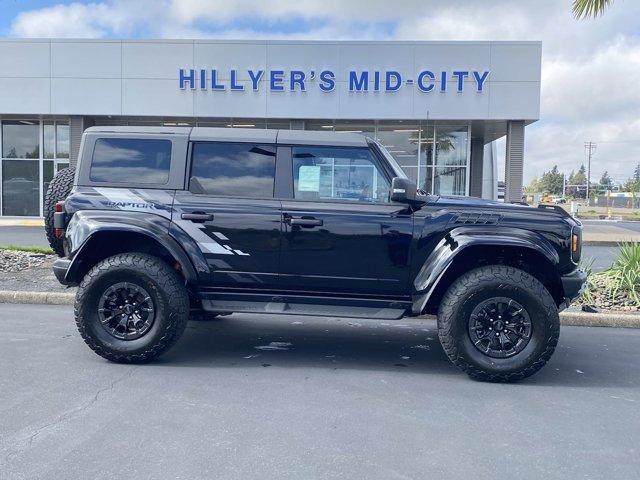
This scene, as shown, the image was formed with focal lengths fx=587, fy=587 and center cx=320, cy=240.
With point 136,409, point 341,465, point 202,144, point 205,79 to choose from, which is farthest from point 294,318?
point 205,79

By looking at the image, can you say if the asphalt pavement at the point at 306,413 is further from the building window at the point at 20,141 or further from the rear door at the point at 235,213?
the building window at the point at 20,141

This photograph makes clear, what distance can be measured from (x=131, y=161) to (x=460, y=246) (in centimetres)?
309

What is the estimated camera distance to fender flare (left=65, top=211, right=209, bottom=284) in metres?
5.19

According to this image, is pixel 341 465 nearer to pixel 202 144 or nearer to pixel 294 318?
pixel 202 144

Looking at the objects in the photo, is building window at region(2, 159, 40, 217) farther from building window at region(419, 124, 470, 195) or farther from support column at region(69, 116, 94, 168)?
building window at region(419, 124, 470, 195)

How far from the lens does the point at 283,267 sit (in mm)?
5250

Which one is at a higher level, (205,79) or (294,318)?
(205,79)

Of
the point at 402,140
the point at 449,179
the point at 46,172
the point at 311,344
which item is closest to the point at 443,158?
the point at 449,179

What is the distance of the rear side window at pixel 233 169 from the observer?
536 centimetres

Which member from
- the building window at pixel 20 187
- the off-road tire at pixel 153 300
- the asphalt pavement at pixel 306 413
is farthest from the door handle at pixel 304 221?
the building window at pixel 20 187

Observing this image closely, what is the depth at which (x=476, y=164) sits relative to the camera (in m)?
24.8

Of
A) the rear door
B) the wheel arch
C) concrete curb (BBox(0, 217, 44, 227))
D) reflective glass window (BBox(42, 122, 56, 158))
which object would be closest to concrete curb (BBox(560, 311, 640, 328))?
the rear door

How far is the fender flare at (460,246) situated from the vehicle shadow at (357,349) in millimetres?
822

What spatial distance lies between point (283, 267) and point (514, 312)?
2.02 m
